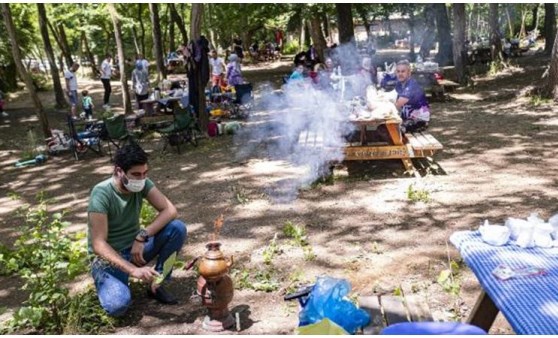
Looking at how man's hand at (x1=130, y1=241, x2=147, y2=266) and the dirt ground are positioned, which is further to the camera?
the dirt ground

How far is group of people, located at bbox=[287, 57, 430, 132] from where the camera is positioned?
262 inches

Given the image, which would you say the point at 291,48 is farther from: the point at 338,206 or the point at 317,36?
the point at 338,206

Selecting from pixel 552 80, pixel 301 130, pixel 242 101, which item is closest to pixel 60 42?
pixel 242 101

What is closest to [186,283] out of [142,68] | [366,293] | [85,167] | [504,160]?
[366,293]

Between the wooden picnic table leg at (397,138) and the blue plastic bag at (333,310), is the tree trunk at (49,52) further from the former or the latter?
the blue plastic bag at (333,310)

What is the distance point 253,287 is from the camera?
3889mm

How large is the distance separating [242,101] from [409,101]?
217 inches

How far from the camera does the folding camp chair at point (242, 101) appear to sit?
1157 centimetres

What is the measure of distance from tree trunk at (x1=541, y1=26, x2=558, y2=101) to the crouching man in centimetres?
910

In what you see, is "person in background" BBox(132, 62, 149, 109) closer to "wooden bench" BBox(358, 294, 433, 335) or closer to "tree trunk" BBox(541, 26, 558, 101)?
"tree trunk" BBox(541, 26, 558, 101)

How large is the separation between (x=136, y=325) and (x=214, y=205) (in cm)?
261

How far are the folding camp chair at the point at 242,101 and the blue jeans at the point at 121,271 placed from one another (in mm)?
8055

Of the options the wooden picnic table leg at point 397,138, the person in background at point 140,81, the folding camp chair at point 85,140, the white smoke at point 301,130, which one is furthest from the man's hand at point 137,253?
the person in background at point 140,81

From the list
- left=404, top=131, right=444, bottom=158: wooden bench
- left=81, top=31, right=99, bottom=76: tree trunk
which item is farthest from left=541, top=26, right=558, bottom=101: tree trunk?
left=81, top=31, right=99, bottom=76: tree trunk
